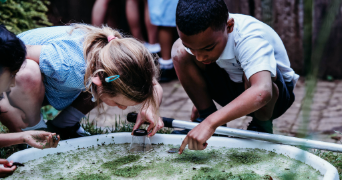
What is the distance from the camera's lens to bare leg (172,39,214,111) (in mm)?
2045

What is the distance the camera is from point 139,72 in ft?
5.40

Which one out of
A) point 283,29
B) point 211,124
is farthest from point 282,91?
point 283,29

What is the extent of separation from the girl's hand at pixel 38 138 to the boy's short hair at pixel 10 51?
0.97 feet

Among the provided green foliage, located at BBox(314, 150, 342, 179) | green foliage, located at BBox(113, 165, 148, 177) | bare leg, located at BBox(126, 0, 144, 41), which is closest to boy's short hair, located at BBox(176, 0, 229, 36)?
green foliage, located at BBox(113, 165, 148, 177)

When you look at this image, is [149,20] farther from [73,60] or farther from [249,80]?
[249,80]

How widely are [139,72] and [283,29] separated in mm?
2602

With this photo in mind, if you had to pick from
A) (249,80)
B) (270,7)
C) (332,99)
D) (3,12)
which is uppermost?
(270,7)

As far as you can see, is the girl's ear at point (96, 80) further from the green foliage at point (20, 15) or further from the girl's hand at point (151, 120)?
the green foliage at point (20, 15)

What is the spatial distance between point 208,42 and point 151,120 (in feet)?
1.83

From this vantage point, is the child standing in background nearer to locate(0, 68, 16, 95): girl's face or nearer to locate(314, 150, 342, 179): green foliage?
locate(314, 150, 342, 179): green foliage

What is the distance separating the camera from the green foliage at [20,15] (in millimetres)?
2865

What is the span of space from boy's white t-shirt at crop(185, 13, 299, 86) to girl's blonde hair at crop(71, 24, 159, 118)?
42 cm

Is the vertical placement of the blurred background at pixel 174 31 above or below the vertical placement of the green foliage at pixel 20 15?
below

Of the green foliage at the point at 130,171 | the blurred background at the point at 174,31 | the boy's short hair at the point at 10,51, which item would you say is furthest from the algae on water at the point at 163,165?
the blurred background at the point at 174,31
